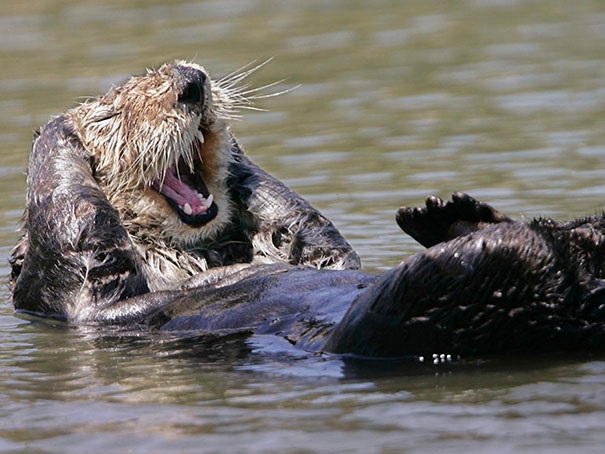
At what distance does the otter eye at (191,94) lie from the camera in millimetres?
5680

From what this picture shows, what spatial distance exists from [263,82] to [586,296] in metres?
7.64

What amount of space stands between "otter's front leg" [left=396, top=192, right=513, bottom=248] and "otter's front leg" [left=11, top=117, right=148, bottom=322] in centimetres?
129

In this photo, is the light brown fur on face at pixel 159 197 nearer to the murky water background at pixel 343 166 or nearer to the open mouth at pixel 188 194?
the open mouth at pixel 188 194

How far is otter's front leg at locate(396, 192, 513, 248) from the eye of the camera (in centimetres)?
479

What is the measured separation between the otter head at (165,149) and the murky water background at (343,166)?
706mm

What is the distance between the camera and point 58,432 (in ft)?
13.3

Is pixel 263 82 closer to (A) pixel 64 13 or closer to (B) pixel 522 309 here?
(A) pixel 64 13

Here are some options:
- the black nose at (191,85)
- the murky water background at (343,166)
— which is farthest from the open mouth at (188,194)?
the murky water background at (343,166)

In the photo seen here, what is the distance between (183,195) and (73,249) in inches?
23.9

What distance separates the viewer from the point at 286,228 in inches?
239

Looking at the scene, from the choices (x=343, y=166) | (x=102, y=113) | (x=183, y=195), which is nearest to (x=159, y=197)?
(x=183, y=195)

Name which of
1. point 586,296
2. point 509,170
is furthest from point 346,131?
point 586,296

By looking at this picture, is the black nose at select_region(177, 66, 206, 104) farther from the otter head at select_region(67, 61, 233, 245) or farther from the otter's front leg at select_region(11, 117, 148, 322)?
the otter's front leg at select_region(11, 117, 148, 322)

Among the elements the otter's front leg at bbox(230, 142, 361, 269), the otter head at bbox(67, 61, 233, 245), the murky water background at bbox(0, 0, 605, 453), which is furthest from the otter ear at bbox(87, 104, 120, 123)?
the murky water background at bbox(0, 0, 605, 453)
